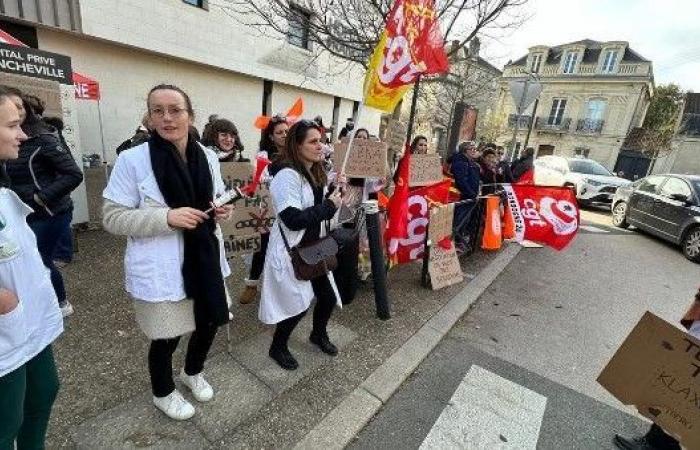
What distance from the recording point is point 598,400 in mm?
3150

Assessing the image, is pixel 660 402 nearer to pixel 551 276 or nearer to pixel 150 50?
pixel 551 276

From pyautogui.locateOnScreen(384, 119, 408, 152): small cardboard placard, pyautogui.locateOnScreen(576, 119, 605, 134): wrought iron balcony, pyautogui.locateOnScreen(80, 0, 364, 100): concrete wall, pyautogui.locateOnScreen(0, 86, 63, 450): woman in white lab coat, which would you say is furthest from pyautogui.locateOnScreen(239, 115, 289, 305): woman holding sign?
pyautogui.locateOnScreen(576, 119, 605, 134): wrought iron balcony

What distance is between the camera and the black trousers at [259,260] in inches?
153

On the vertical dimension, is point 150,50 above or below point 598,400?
above

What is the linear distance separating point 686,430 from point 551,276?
169 inches

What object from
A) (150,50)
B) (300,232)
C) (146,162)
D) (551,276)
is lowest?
(551,276)

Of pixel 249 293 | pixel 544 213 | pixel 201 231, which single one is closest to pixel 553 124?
pixel 544 213

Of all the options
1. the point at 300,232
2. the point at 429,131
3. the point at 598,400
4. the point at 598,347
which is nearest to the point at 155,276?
the point at 300,232

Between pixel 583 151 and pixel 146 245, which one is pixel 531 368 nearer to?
pixel 146 245

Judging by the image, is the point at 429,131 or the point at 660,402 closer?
the point at 660,402

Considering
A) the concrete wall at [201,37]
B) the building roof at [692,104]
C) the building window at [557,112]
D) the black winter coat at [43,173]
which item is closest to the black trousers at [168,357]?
the black winter coat at [43,173]

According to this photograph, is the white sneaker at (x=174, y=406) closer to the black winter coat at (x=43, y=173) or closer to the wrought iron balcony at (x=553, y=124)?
the black winter coat at (x=43, y=173)

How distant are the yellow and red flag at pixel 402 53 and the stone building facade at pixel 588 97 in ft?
92.3

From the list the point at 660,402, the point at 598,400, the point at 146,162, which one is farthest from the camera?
the point at 598,400
